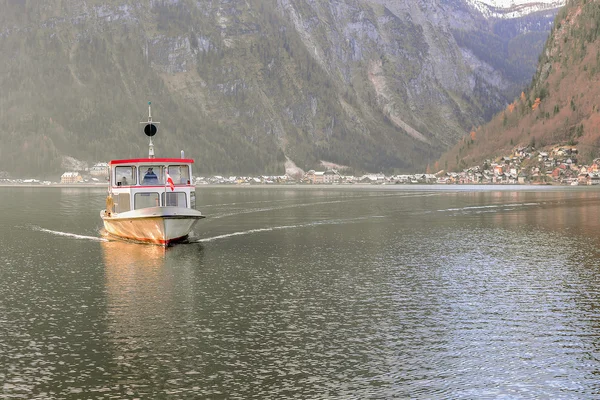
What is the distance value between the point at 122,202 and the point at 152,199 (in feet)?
11.5

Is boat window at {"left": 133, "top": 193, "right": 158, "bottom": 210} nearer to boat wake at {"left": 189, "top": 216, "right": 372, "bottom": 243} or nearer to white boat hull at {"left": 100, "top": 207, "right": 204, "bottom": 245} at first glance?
white boat hull at {"left": 100, "top": 207, "right": 204, "bottom": 245}

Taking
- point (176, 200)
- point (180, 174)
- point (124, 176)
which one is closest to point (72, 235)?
point (124, 176)

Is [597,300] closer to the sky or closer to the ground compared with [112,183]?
closer to the ground

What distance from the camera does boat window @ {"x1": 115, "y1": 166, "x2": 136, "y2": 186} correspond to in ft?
271

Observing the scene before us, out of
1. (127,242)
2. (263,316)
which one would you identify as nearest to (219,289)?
(263,316)

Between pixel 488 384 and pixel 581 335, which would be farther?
pixel 581 335

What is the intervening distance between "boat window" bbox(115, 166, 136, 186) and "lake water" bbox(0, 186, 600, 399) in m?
9.58

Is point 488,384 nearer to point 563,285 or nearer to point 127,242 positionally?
point 563,285

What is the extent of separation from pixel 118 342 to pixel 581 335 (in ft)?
71.0

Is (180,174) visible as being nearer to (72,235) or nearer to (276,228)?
(72,235)

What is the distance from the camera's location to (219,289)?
48844 mm

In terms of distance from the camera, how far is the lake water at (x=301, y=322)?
91.2ft

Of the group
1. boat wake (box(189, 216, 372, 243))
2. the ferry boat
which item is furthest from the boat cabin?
boat wake (box(189, 216, 372, 243))

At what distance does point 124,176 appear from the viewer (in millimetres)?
83125
